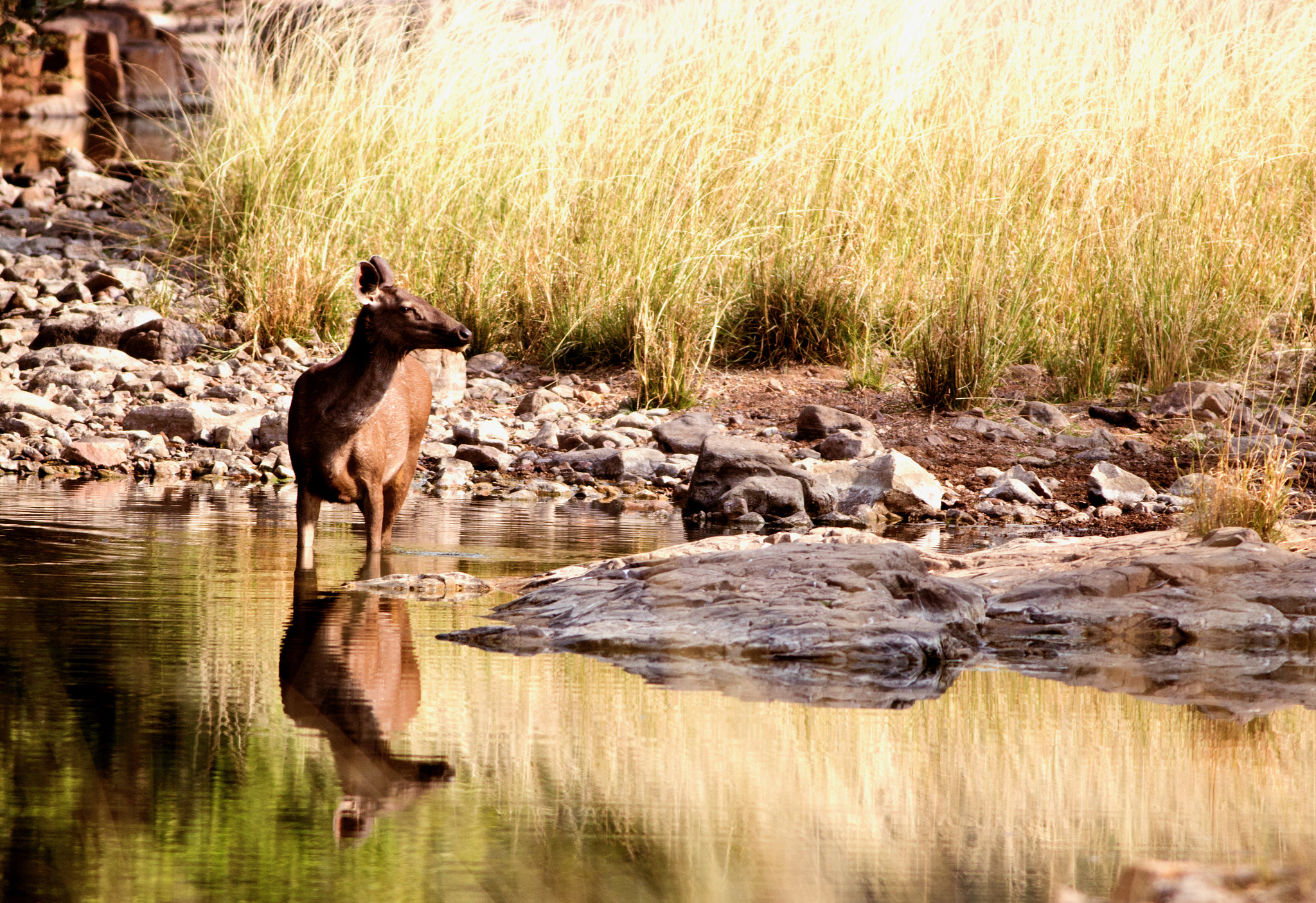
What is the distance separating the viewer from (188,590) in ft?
18.9

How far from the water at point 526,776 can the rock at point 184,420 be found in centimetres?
421

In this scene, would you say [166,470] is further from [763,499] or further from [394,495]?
[763,499]

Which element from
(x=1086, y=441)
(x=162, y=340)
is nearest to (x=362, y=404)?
(x=1086, y=441)

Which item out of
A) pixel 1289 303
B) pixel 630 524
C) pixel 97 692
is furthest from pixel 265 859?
pixel 1289 303

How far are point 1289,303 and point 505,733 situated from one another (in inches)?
280

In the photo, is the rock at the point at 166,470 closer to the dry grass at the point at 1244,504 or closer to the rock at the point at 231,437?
the rock at the point at 231,437

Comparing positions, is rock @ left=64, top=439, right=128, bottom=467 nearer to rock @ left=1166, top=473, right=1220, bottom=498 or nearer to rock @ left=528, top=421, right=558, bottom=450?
rock @ left=528, top=421, right=558, bottom=450

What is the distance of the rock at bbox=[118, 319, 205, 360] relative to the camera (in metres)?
11.4

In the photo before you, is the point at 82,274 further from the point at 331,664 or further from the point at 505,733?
the point at 505,733

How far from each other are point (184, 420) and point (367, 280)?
3.57 metres

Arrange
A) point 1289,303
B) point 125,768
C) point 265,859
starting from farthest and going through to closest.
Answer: point 1289,303
point 125,768
point 265,859

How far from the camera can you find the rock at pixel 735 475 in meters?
8.73

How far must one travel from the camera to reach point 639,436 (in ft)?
33.6

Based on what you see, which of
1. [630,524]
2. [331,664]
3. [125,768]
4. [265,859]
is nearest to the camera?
[265,859]
